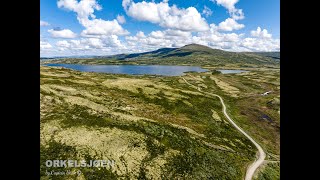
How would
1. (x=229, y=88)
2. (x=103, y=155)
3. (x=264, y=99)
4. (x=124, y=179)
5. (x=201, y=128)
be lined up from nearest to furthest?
(x=124, y=179), (x=103, y=155), (x=201, y=128), (x=264, y=99), (x=229, y=88)

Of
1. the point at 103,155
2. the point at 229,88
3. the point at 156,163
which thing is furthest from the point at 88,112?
the point at 229,88

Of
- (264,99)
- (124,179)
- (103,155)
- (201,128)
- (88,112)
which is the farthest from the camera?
(264,99)

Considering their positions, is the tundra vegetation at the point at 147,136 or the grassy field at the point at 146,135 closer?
the tundra vegetation at the point at 147,136

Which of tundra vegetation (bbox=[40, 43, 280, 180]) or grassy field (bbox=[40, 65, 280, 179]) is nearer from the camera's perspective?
tundra vegetation (bbox=[40, 43, 280, 180])

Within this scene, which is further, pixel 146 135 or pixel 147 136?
pixel 146 135

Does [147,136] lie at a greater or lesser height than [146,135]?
lesser
